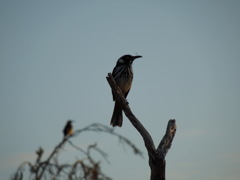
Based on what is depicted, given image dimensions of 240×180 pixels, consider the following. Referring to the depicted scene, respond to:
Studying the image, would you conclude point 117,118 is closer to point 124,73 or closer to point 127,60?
point 124,73

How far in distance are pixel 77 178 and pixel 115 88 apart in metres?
4.09

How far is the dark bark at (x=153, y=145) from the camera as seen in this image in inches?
194

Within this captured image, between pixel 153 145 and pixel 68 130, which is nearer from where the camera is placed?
pixel 68 130

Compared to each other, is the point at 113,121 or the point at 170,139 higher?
the point at 113,121

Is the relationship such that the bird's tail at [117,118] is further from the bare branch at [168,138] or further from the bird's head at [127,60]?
the bare branch at [168,138]

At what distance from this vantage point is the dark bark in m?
4.93

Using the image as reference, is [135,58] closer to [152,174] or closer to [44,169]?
[152,174]

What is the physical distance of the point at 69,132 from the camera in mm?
2008

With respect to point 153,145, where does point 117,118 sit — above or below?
above

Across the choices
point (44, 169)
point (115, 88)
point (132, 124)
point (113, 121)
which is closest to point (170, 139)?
point (132, 124)

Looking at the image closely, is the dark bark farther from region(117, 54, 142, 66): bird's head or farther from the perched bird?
the perched bird

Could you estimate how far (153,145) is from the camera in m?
5.13

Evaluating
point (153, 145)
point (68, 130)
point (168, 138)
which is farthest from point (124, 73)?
point (68, 130)

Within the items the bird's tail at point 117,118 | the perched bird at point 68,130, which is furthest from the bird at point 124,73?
the perched bird at point 68,130
